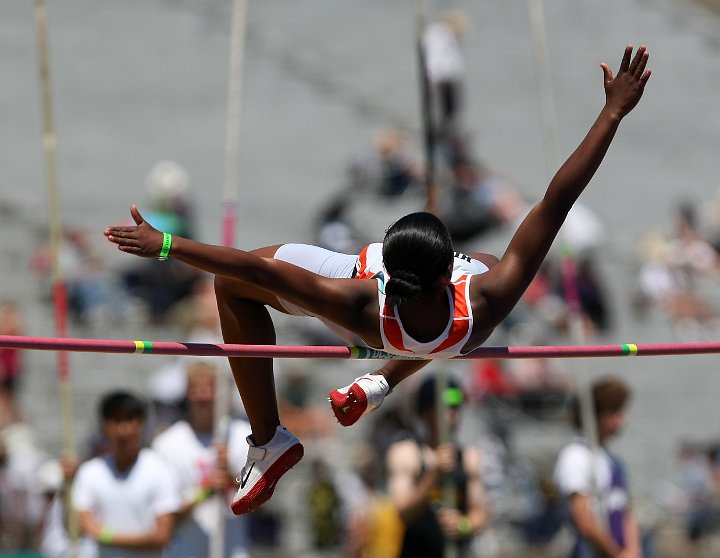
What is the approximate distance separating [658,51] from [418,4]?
11.0 metres

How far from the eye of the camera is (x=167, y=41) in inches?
679

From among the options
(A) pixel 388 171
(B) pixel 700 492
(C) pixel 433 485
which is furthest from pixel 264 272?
(A) pixel 388 171

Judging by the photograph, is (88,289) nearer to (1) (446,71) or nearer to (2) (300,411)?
(2) (300,411)

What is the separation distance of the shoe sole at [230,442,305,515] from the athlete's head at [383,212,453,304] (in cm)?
92

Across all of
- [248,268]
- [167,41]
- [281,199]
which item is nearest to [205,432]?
[248,268]

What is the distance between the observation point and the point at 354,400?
524 centimetres

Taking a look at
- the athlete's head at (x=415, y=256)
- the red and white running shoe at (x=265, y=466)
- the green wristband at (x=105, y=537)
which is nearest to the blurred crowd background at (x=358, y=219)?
the green wristband at (x=105, y=537)

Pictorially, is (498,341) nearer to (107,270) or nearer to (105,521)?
(107,270)

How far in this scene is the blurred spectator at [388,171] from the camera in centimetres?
1395

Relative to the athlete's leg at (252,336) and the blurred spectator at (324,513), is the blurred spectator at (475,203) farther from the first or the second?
the athlete's leg at (252,336)

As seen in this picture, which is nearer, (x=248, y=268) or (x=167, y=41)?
(x=248, y=268)

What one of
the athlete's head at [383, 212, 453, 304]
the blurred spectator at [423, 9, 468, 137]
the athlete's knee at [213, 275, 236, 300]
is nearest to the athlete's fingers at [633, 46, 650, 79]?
the athlete's head at [383, 212, 453, 304]

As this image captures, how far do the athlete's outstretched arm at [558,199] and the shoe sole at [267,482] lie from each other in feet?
3.07

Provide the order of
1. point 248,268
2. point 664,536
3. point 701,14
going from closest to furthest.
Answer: point 248,268 < point 664,536 < point 701,14
